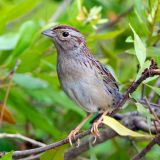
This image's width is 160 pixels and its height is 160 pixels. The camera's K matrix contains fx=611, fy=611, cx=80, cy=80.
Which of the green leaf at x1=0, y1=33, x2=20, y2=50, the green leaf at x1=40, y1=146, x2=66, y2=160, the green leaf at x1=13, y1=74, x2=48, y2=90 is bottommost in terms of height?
the green leaf at x1=40, y1=146, x2=66, y2=160

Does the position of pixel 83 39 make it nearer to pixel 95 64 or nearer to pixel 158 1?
pixel 95 64

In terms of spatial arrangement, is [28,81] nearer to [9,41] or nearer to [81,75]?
[9,41]

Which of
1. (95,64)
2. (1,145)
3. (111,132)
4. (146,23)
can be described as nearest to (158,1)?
(146,23)

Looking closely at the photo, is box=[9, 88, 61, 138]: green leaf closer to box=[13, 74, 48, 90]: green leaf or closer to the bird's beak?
box=[13, 74, 48, 90]: green leaf

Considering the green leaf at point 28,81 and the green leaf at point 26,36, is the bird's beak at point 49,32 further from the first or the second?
the green leaf at point 28,81

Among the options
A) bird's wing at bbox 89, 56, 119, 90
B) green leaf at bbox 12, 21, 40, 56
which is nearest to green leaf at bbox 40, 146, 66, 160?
bird's wing at bbox 89, 56, 119, 90

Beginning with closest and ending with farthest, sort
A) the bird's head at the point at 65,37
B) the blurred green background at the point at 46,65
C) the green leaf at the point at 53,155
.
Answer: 1. the green leaf at the point at 53,155
2. the bird's head at the point at 65,37
3. the blurred green background at the point at 46,65

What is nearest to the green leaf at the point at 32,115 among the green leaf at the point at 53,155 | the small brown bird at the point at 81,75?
the small brown bird at the point at 81,75
